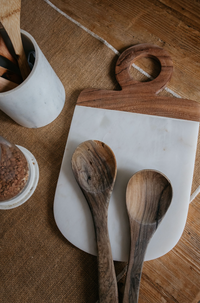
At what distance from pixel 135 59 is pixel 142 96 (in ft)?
0.28

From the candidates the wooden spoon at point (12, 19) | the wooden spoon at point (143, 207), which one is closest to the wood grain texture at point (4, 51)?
the wooden spoon at point (12, 19)

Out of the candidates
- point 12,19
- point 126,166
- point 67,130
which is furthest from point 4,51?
point 126,166

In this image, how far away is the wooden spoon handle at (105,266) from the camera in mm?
337

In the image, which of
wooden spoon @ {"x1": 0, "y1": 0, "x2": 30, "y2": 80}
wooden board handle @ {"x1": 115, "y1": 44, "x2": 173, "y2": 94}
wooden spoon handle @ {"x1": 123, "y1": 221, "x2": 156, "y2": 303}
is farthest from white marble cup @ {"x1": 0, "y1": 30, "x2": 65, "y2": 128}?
wooden spoon handle @ {"x1": 123, "y1": 221, "x2": 156, "y2": 303}

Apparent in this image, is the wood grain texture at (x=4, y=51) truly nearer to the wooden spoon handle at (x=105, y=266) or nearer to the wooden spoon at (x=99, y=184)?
the wooden spoon at (x=99, y=184)

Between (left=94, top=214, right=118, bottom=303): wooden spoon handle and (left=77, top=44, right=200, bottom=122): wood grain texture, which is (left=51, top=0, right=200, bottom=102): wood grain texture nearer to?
(left=77, top=44, right=200, bottom=122): wood grain texture

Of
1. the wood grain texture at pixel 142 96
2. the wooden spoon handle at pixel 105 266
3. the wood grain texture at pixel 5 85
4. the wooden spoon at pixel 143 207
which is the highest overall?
the wood grain texture at pixel 5 85

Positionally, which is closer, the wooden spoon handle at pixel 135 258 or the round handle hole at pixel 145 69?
the wooden spoon handle at pixel 135 258

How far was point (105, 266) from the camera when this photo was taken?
0.35 metres

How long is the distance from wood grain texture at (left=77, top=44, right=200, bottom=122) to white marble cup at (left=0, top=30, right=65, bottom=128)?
6 cm

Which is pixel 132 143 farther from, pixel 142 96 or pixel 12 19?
pixel 12 19

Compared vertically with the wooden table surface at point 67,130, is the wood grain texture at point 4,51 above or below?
above

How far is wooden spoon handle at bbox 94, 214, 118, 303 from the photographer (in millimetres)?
337

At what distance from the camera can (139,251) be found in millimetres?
344
